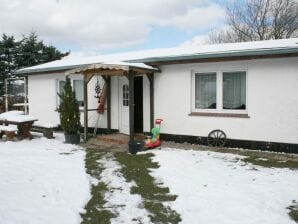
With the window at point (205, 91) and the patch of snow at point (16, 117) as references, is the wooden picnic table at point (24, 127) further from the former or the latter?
the window at point (205, 91)

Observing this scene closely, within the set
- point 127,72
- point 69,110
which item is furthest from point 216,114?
point 69,110

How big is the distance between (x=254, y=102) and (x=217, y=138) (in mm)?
1461

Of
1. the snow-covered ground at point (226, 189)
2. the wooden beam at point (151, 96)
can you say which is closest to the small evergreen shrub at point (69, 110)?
the wooden beam at point (151, 96)

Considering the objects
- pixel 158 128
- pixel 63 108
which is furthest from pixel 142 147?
pixel 63 108

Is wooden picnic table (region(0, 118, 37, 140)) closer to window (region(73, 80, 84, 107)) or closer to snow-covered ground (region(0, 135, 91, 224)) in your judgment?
snow-covered ground (region(0, 135, 91, 224))

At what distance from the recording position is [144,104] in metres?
11.6

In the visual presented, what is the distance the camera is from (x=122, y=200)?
222 inches

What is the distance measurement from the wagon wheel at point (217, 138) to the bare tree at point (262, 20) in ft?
60.9

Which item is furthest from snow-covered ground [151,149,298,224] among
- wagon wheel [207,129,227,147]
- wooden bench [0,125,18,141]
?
wooden bench [0,125,18,141]

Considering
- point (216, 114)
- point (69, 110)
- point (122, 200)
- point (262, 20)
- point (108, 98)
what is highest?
point (262, 20)

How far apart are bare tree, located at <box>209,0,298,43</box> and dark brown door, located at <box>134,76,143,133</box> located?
58.3ft

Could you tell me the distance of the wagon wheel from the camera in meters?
10.0

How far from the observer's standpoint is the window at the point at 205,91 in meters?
10.3

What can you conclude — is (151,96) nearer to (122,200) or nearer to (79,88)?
(79,88)
